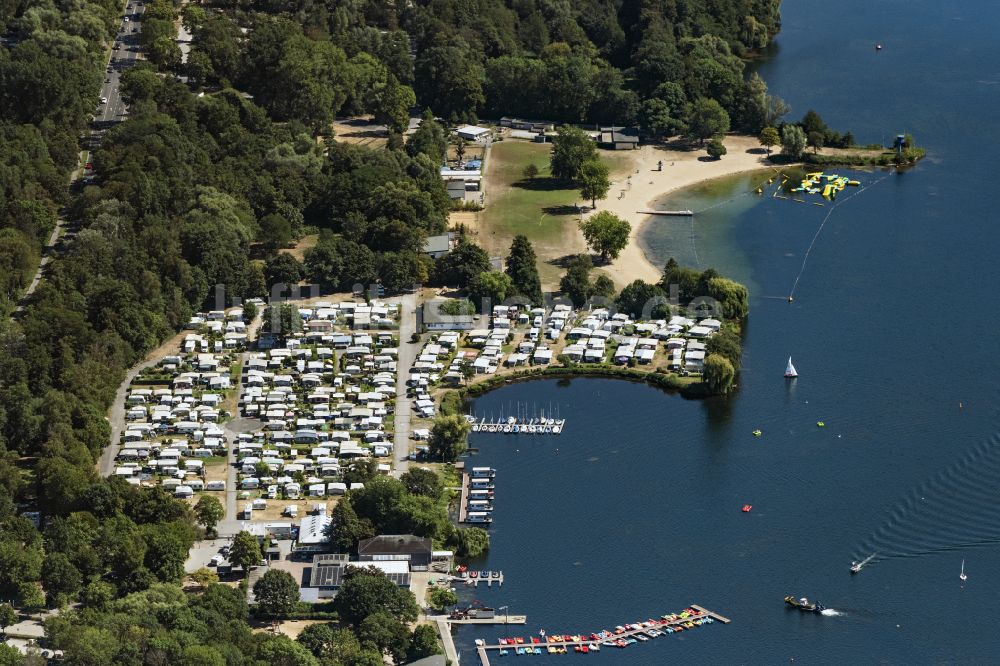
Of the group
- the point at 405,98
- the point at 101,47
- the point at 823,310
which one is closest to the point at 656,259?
the point at 823,310

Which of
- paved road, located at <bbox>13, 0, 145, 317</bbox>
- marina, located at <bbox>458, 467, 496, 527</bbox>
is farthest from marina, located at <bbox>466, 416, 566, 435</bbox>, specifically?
paved road, located at <bbox>13, 0, 145, 317</bbox>

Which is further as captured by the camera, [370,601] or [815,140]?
[815,140]

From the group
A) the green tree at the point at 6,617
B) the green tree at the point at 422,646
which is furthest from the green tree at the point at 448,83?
the green tree at the point at 6,617

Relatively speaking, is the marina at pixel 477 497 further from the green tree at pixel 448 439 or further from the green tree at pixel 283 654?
the green tree at pixel 283 654

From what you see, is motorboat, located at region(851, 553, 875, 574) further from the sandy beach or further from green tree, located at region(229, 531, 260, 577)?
the sandy beach

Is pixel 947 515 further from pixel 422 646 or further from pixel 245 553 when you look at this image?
pixel 245 553

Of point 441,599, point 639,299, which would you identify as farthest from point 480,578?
point 639,299
